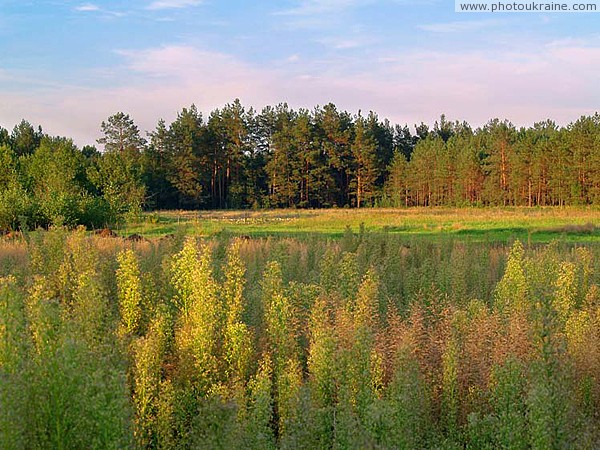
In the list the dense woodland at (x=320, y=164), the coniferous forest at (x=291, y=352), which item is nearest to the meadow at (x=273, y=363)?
the coniferous forest at (x=291, y=352)

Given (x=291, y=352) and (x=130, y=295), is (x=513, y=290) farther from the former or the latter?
(x=130, y=295)

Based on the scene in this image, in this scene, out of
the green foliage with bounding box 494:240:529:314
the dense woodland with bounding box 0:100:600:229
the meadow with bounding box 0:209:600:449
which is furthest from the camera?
the dense woodland with bounding box 0:100:600:229

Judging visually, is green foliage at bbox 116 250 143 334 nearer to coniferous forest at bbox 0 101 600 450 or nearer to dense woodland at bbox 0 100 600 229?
coniferous forest at bbox 0 101 600 450

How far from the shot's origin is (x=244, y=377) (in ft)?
19.6

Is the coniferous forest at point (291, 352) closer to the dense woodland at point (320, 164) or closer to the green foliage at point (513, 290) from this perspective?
the green foliage at point (513, 290)

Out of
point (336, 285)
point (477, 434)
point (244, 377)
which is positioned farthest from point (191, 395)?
point (336, 285)

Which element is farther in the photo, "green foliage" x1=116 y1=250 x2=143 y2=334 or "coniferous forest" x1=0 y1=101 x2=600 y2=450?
"green foliage" x1=116 y1=250 x2=143 y2=334

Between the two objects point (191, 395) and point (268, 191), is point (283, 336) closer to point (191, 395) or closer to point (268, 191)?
point (191, 395)

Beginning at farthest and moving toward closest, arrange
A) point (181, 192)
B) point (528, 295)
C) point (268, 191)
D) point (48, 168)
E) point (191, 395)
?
point (268, 191), point (181, 192), point (48, 168), point (528, 295), point (191, 395)

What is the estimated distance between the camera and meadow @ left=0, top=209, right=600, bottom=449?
4.05m

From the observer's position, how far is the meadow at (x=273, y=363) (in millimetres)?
4051

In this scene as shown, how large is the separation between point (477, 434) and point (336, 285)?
11.7 ft

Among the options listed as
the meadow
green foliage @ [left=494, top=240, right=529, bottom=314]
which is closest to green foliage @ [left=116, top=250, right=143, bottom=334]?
the meadow

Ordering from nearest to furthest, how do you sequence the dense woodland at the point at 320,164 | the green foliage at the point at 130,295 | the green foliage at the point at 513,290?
the green foliage at the point at 130,295, the green foliage at the point at 513,290, the dense woodland at the point at 320,164
